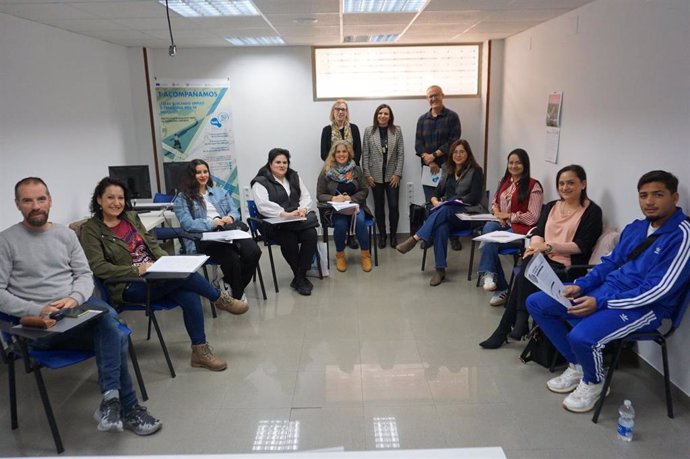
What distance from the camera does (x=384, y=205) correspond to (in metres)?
6.13

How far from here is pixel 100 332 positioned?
101 inches

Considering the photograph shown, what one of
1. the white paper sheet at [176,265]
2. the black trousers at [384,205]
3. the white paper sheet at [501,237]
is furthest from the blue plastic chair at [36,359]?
the black trousers at [384,205]

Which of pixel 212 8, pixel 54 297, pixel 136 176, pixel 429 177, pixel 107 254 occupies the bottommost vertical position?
pixel 54 297

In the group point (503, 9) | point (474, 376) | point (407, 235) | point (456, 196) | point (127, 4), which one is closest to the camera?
point (474, 376)

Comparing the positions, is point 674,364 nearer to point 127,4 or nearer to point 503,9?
point 503,9

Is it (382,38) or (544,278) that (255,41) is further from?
(544,278)

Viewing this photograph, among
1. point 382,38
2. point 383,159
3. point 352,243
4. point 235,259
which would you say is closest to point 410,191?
point 383,159

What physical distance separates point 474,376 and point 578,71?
99.2 inches

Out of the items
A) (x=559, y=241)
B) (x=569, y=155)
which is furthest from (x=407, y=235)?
(x=559, y=241)

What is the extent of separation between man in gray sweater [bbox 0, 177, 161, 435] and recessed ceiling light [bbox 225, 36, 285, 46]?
10.5ft

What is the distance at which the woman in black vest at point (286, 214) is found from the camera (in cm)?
463

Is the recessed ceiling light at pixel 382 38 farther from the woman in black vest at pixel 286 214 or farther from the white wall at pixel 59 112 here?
the white wall at pixel 59 112

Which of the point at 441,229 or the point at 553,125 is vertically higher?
the point at 553,125

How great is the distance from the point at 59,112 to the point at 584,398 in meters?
4.41
